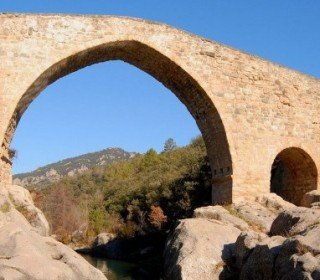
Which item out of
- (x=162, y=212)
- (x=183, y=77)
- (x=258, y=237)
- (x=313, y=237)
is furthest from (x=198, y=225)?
(x=162, y=212)

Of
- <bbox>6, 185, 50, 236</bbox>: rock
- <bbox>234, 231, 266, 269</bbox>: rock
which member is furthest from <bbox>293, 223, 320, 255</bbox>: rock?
<bbox>6, 185, 50, 236</bbox>: rock

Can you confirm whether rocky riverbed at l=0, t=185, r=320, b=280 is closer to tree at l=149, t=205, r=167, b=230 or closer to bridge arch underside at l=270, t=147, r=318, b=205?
bridge arch underside at l=270, t=147, r=318, b=205

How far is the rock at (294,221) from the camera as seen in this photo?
8.23 m

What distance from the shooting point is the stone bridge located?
34.1 ft

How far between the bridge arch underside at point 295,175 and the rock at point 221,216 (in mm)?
3365

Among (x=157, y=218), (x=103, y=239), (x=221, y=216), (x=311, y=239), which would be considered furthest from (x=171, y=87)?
(x=103, y=239)

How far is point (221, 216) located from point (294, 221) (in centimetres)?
218

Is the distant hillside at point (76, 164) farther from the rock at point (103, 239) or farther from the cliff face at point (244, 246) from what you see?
Result: the cliff face at point (244, 246)

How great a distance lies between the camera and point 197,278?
8211 millimetres

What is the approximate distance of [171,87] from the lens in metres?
12.8

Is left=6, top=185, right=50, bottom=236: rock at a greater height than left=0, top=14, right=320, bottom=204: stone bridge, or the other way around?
left=0, top=14, right=320, bottom=204: stone bridge

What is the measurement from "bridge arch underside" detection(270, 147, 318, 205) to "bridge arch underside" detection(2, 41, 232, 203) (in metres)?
2.13

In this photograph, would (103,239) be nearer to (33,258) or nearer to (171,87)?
(171,87)

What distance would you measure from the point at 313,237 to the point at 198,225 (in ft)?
9.92
